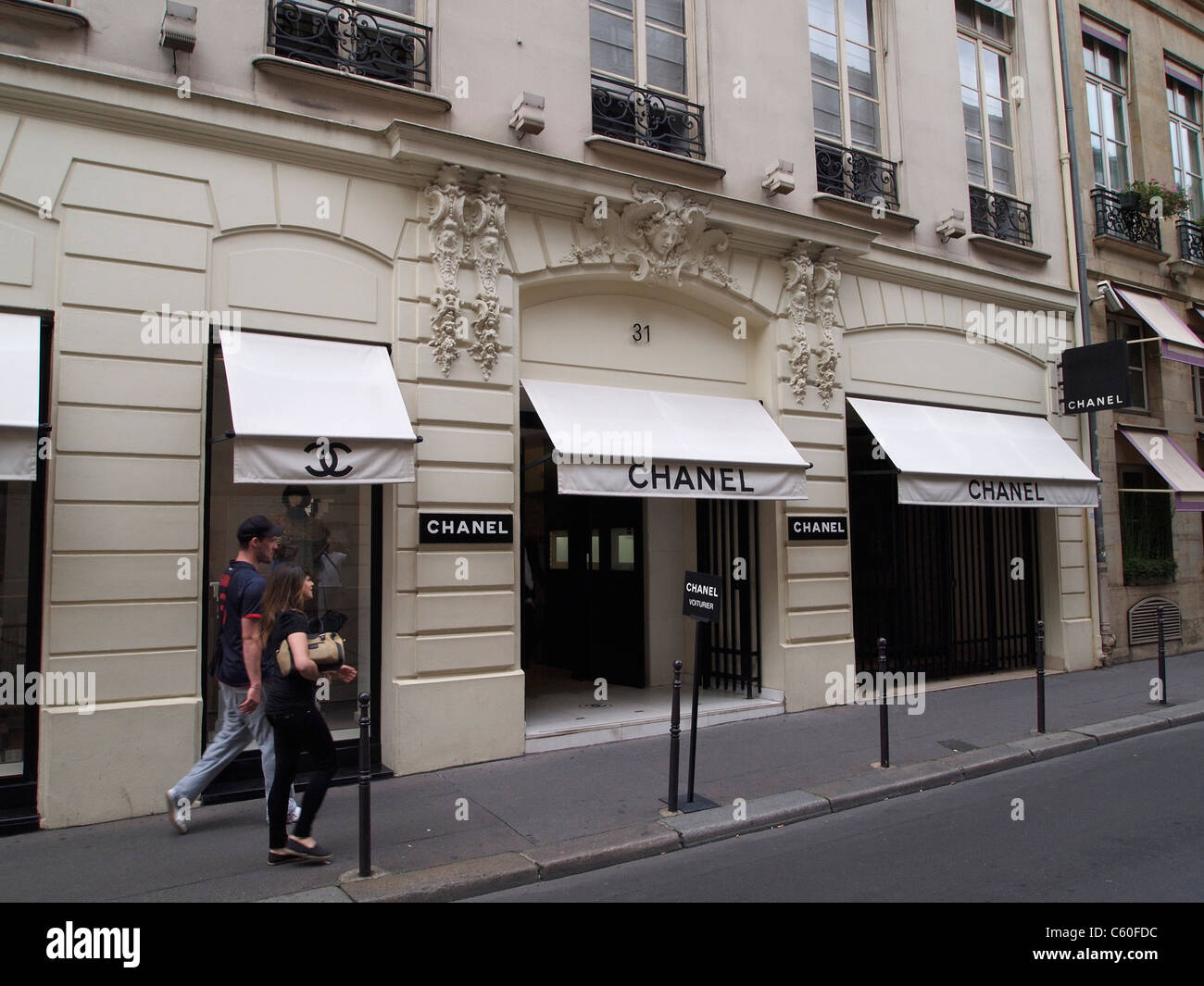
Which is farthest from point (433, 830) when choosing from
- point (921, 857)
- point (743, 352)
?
point (743, 352)

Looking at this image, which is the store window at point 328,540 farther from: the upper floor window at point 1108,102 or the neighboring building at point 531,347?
the upper floor window at point 1108,102

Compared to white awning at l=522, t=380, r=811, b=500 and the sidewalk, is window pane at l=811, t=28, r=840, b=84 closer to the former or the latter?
white awning at l=522, t=380, r=811, b=500

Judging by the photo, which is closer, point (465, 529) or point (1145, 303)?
point (465, 529)

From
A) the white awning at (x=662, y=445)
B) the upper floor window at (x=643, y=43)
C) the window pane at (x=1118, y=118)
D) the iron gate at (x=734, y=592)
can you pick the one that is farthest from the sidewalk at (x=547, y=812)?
the window pane at (x=1118, y=118)

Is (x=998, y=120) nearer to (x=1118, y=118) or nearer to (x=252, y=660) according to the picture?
(x=1118, y=118)

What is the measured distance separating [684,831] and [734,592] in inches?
196

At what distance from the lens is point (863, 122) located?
12031 mm

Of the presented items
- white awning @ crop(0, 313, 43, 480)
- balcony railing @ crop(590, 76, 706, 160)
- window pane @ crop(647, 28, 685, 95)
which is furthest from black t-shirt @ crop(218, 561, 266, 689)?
window pane @ crop(647, 28, 685, 95)

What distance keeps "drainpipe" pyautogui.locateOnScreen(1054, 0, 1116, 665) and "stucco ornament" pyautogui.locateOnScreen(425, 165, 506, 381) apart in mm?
9831

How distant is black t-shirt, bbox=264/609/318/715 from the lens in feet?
17.9

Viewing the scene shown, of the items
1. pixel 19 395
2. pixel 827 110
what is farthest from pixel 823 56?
pixel 19 395

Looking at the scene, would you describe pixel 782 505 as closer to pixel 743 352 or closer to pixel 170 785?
pixel 743 352

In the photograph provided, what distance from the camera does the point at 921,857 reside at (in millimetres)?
5645

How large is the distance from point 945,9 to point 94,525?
42.5 ft
